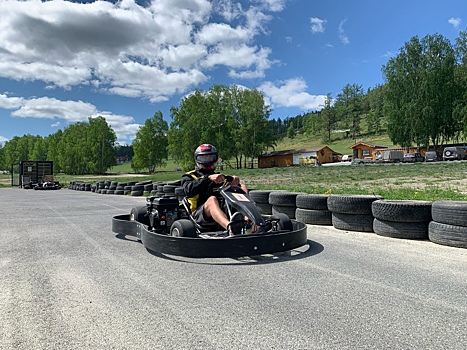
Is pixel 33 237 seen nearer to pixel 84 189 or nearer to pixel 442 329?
pixel 442 329

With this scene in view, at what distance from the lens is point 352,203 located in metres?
6.54

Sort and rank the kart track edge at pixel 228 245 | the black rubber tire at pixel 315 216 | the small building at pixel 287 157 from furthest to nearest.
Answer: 1. the small building at pixel 287 157
2. the black rubber tire at pixel 315 216
3. the kart track edge at pixel 228 245

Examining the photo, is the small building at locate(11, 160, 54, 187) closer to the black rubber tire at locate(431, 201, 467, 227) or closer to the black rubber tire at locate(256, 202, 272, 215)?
the black rubber tire at locate(256, 202, 272, 215)

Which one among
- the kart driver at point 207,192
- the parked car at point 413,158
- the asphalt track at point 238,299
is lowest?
the asphalt track at point 238,299

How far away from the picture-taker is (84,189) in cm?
2816

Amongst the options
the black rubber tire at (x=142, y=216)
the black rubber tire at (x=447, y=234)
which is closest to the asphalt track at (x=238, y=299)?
the black rubber tire at (x=447, y=234)

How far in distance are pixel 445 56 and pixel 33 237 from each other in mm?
49027

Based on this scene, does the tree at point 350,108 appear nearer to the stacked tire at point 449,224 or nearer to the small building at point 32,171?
the small building at point 32,171

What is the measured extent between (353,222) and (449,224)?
5.26 feet

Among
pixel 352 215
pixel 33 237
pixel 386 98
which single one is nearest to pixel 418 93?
pixel 386 98

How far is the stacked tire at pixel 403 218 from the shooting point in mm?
5691

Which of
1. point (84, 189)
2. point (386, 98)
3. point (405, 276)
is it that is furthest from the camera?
point (386, 98)

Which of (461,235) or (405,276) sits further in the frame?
(461,235)

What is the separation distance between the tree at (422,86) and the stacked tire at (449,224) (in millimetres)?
42946
